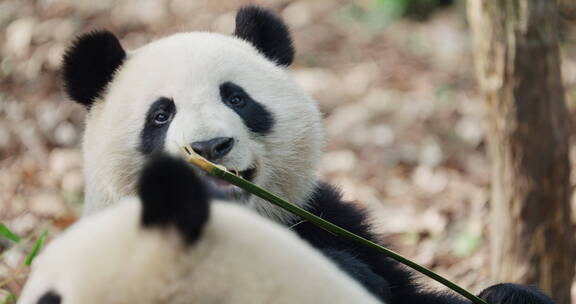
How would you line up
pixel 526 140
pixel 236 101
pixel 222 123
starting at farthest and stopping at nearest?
pixel 526 140 < pixel 236 101 < pixel 222 123

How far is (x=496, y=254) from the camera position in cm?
453

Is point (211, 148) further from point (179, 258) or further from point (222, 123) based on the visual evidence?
point (179, 258)

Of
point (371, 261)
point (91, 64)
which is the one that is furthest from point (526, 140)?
point (91, 64)

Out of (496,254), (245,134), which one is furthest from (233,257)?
(496,254)

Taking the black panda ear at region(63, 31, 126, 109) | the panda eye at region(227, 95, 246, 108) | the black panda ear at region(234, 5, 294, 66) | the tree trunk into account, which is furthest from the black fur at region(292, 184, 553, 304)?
the tree trunk

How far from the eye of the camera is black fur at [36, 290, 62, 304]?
1663mm

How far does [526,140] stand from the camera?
4227mm

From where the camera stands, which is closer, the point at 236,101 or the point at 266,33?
the point at 236,101

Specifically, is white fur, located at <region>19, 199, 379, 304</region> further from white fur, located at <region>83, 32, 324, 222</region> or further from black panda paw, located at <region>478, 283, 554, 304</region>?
black panda paw, located at <region>478, 283, 554, 304</region>

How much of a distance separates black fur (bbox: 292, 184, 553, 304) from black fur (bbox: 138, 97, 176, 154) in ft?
2.03

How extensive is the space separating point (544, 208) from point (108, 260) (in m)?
3.21

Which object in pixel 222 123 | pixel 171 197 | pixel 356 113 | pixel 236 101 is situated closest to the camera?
pixel 171 197

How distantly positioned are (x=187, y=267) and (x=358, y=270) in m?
1.39

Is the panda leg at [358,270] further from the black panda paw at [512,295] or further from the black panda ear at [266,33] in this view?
the black panda ear at [266,33]
